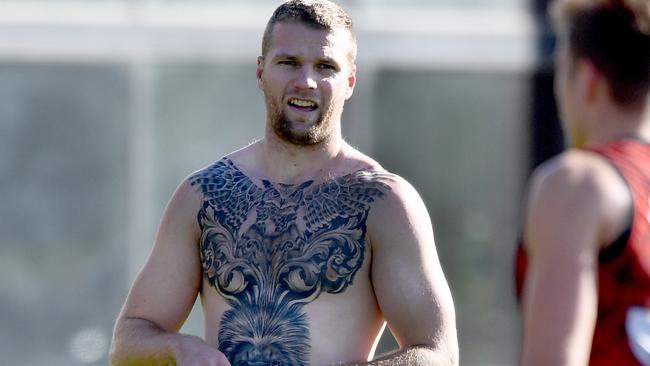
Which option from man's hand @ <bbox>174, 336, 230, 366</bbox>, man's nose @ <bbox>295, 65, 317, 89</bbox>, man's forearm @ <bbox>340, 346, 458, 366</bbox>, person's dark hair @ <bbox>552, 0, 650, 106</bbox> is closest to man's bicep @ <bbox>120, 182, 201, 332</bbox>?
man's hand @ <bbox>174, 336, 230, 366</bbox>

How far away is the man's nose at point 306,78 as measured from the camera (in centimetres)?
443

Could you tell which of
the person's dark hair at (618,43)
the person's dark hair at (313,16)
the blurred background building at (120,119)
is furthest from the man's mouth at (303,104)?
A: the blurred background building at (120,119)

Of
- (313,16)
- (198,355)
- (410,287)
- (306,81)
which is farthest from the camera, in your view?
(313,16)

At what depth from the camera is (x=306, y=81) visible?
4426 mm

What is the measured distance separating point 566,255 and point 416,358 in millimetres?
1404

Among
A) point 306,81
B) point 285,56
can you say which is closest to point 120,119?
point 285,56

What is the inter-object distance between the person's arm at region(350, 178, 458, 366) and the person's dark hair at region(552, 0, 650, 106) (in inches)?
53.7

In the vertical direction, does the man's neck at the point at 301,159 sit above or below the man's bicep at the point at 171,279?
above

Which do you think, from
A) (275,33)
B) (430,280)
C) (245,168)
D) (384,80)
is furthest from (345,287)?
(384,80)

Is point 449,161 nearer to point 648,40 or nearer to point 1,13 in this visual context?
point 1,13

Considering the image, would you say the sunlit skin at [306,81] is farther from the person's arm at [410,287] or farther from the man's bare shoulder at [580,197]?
the man's bare shoulder at [580,197]

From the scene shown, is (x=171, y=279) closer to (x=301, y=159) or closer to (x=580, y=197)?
(x=301, y=159)

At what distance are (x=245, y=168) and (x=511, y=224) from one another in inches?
231

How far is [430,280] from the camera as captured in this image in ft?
13.9
